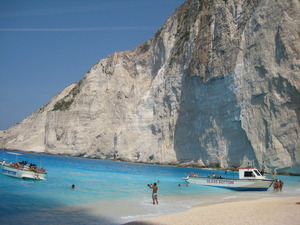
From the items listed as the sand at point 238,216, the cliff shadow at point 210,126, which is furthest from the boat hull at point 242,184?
the cliff shadow at point 210,126

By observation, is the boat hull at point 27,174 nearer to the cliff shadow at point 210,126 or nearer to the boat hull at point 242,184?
the boat hull at point 242,184

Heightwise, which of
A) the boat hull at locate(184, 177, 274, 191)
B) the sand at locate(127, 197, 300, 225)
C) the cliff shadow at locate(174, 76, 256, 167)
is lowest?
the sand at locate(127, 197, 300, 225)

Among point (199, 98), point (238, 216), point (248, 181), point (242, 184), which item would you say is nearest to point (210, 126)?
point (199, 98)

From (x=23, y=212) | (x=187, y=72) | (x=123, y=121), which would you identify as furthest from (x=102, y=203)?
(x=123, y=121)

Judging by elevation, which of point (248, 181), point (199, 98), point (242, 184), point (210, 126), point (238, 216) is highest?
point (199, 98)

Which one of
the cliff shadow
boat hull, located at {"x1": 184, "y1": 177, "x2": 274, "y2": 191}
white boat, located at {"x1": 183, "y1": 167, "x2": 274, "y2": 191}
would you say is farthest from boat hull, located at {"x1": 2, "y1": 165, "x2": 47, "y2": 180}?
the cliff shadow

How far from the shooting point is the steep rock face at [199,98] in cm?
3844

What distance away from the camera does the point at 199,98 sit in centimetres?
4897

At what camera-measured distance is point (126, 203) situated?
53.7 feet

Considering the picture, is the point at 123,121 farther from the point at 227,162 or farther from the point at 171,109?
the point at 227,162

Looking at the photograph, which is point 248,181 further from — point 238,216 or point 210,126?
point 210,126

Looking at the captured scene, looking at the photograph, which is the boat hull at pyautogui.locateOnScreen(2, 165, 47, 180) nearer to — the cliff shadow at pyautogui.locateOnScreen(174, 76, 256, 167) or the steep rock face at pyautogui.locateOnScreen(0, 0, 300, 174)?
the steep rock face at pyautogui.locateOnScreen(0, 0, 300, 174)

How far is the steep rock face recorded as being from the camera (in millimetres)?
38438

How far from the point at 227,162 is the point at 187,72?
56.0ft
